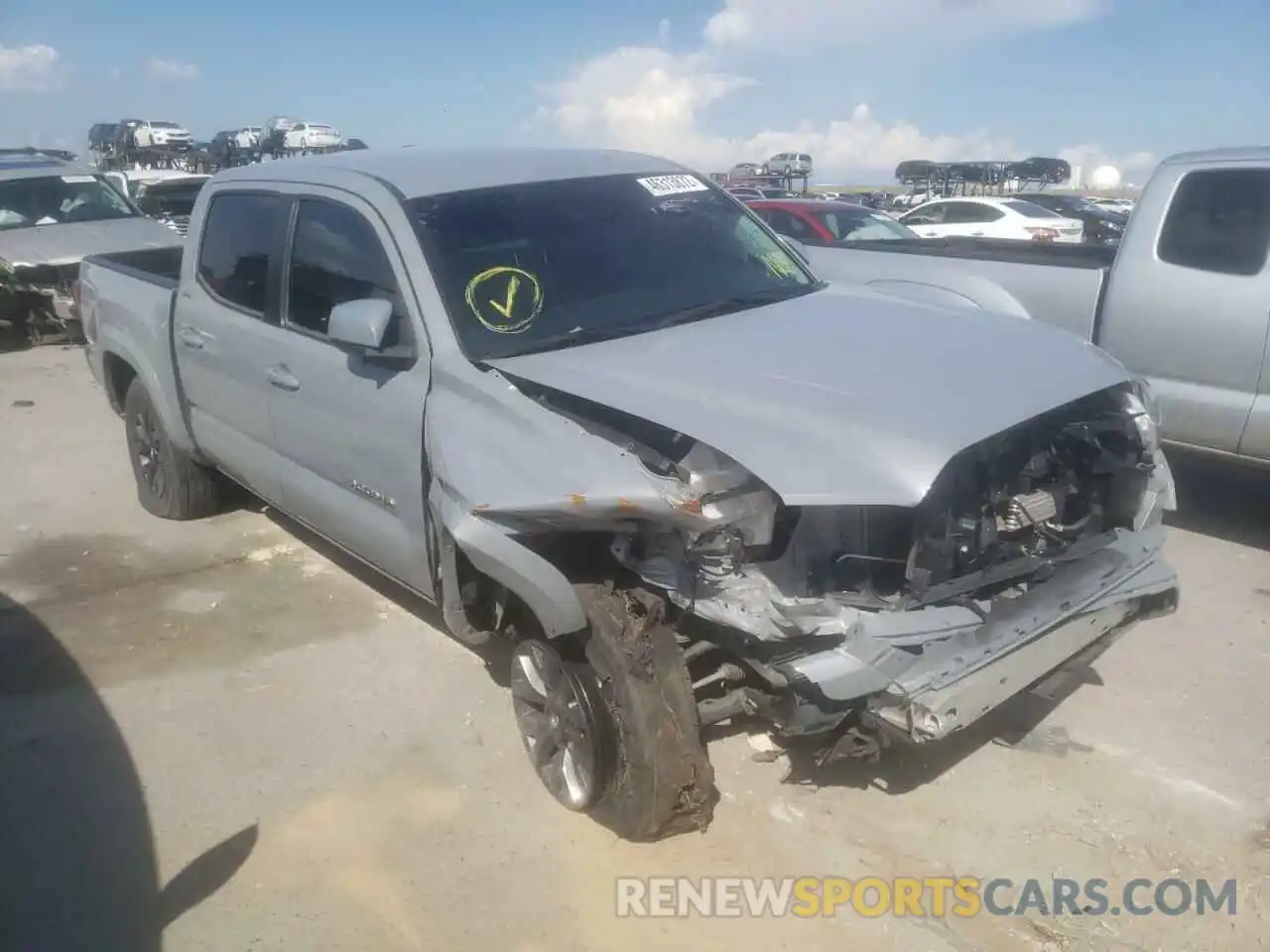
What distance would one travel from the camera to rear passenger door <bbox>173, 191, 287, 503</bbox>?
4.37m

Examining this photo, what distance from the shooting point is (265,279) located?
14.4 feet

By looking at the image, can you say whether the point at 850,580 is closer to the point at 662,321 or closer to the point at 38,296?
the point at 662,321

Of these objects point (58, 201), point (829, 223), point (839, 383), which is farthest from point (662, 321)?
point (58, 201)

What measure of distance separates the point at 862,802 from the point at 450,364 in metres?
1.87

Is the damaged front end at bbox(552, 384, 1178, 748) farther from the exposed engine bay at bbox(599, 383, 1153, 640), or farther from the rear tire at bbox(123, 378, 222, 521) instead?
the rear tire at bbox(123, 378, 222, 521)

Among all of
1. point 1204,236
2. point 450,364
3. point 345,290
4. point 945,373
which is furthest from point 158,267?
point 1204,236

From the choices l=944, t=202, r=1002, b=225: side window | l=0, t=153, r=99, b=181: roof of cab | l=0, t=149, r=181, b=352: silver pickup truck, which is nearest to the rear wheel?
l=0, t=149, r=181, b=352: silver pickup truck

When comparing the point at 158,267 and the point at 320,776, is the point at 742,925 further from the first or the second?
the point at 158,267

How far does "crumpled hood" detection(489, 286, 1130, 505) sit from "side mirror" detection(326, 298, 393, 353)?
0.40 m

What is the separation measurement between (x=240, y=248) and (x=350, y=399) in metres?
1.31

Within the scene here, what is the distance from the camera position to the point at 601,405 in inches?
120

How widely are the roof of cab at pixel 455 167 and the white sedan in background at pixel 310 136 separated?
30.2 metres

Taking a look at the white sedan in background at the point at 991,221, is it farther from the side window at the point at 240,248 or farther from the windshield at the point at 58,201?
the side window at the point at 240,248

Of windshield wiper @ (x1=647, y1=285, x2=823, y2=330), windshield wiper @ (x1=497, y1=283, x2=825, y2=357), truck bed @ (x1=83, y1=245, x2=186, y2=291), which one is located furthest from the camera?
truck bed @ (x1=83, y1=245, x2=186, y2=291)
